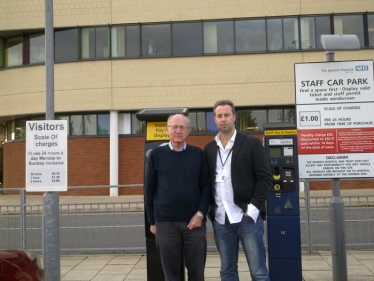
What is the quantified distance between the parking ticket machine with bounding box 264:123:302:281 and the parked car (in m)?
2.62

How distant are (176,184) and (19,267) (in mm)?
1537

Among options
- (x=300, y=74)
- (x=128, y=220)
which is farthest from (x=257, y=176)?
(x=128, y=220)

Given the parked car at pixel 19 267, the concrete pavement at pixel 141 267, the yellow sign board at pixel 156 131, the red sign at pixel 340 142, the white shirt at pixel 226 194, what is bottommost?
the concrete pavement at pixel 141 267

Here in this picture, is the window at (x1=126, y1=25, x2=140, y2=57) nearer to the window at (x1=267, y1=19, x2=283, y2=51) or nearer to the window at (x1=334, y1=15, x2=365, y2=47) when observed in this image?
the window at (x1=267, y1=19, x2=283, y2=51)

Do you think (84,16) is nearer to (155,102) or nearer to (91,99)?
(91,99)

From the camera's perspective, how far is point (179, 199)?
168 inches

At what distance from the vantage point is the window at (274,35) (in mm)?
19031

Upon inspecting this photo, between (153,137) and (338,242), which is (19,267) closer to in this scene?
(153,137)

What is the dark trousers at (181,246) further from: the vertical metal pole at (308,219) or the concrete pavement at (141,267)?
the vertical metal pole at (308,219)

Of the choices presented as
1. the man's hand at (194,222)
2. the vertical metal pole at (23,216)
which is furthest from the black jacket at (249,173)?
the vertical metal pole at (23,216)

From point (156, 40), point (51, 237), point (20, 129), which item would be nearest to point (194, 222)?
point (51, 237)

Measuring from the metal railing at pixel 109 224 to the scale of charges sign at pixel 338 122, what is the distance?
2.39 metres

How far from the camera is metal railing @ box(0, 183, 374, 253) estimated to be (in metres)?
8.05

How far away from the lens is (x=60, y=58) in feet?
65.7
